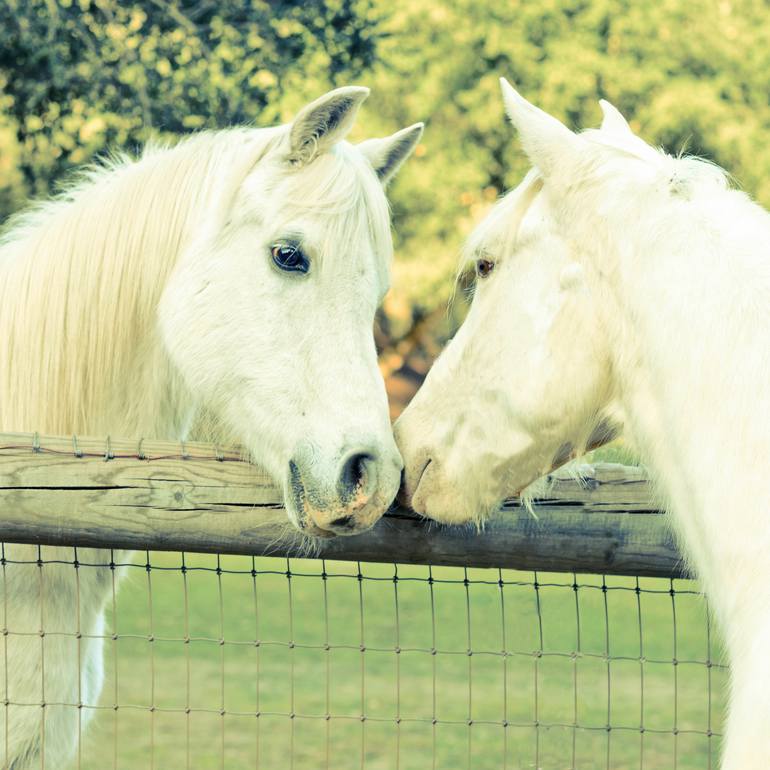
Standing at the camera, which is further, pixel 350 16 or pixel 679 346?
pixel 350 16

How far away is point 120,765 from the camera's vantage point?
274 inches

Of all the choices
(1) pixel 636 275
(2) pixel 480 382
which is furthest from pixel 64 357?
(1) pixel 636 275

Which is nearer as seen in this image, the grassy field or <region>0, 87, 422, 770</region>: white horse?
<region>0, 87, 422, 770</region>: white horse

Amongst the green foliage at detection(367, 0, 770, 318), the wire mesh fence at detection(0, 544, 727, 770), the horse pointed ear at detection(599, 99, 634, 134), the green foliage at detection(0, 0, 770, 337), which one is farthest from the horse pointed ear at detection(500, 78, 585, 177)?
the green foliage at detection(367, 0, 770, 318)

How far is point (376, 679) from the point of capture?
955 cm

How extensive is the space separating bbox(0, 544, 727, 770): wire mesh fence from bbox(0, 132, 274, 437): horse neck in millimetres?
407

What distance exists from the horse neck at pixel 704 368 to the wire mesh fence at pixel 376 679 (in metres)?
1.63

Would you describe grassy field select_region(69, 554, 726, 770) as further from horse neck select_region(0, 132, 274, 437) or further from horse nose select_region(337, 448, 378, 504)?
horse neck select_region(0, 132, 274, 437)

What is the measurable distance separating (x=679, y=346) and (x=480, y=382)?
1.67 feet

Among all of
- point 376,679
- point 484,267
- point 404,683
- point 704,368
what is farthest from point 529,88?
point 704,368

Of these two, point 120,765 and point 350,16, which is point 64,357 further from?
point 350,16

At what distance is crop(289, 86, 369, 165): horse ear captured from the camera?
2.94 meters

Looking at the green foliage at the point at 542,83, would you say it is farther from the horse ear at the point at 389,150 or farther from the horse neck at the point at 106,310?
the horse neck at the point at 106,310

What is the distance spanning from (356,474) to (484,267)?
59 centimetres
